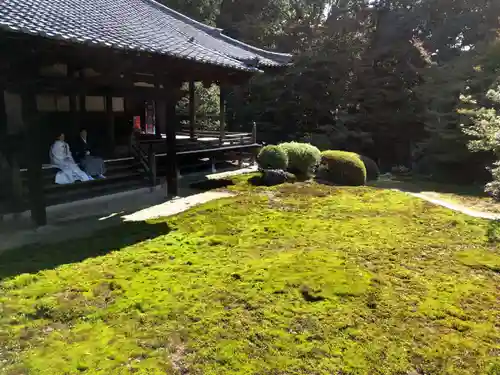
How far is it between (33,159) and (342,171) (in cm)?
853

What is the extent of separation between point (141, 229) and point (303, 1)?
28.6 metres

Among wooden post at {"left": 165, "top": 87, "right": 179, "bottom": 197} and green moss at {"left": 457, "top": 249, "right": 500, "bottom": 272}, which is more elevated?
wooden post at {"left": 165, "top": 87, "right": 179, "bottom": 197}

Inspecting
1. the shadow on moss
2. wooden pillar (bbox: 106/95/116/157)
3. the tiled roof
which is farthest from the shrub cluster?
the shadow on moss

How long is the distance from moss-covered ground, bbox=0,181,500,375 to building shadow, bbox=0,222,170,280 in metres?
0.03

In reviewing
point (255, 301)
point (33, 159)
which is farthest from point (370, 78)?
point (255, 301)

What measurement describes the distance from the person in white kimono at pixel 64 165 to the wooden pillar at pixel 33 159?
1.54 m

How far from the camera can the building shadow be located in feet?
17.6

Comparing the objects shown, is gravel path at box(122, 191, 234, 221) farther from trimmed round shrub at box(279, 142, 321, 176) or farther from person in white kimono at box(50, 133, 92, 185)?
trimmed round shrub at box(279, 142, 321, 176)

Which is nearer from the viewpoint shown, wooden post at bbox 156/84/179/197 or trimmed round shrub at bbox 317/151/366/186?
wooden post at bbox 156/84/179/197

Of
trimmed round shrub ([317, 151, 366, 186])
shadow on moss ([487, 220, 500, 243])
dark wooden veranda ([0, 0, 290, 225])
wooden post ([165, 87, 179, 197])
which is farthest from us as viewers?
trimmed round shrub ([317, 151, 366, 186])

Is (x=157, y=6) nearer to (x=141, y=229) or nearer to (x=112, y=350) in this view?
(x=141, y=229)

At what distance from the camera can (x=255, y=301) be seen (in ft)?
14.7

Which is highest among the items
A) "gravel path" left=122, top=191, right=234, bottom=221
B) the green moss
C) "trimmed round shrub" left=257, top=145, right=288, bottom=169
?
"trimmed round shrub" left=257, top=145, right=288, bottom=169

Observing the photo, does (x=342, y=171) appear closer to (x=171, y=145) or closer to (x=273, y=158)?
(x=273, y=158)
